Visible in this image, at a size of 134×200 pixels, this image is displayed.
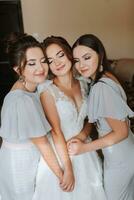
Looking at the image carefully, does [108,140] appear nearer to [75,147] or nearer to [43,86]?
[75,147]

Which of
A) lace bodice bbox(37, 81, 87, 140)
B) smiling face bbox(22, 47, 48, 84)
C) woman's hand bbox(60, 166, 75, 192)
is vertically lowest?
woman's hand bbox(60, 166, 75, 192)

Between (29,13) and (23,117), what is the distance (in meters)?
2.84

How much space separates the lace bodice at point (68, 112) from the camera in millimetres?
1353

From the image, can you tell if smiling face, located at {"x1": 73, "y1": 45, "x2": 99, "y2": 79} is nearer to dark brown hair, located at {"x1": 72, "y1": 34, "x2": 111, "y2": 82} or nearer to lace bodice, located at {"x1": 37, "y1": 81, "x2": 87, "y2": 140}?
dark brown hair, located at {"x1": 72, "y1": 34, "x2": 111, "y2": 82}

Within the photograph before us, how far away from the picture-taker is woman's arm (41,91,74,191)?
4.38 feet

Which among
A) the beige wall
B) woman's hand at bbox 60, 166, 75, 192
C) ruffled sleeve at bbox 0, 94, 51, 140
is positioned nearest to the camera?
ruffled sleeve at bbox 0, 94, 51, 140

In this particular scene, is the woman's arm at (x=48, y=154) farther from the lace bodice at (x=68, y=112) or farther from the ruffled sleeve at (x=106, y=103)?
the ruffled sleeve at (x=106, y=103)

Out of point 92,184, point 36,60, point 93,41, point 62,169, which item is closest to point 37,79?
point 36,60

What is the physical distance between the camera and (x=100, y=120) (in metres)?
1.39

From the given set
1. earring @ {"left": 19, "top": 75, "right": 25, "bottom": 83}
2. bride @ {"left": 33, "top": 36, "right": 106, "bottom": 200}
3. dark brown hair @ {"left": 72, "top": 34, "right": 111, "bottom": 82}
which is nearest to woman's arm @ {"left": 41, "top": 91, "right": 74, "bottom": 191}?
bride @ {"left": 33, "top": 36, "right": 106, "bottom": 200}

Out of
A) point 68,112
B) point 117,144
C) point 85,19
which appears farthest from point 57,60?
point 85,19

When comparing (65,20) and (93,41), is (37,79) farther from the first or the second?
(65,20)

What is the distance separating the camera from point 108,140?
4.45 ft

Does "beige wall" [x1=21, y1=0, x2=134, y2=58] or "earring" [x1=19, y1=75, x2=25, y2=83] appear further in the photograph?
"beige wall" [x1=21, y1=0, x2=134, y2=58]
